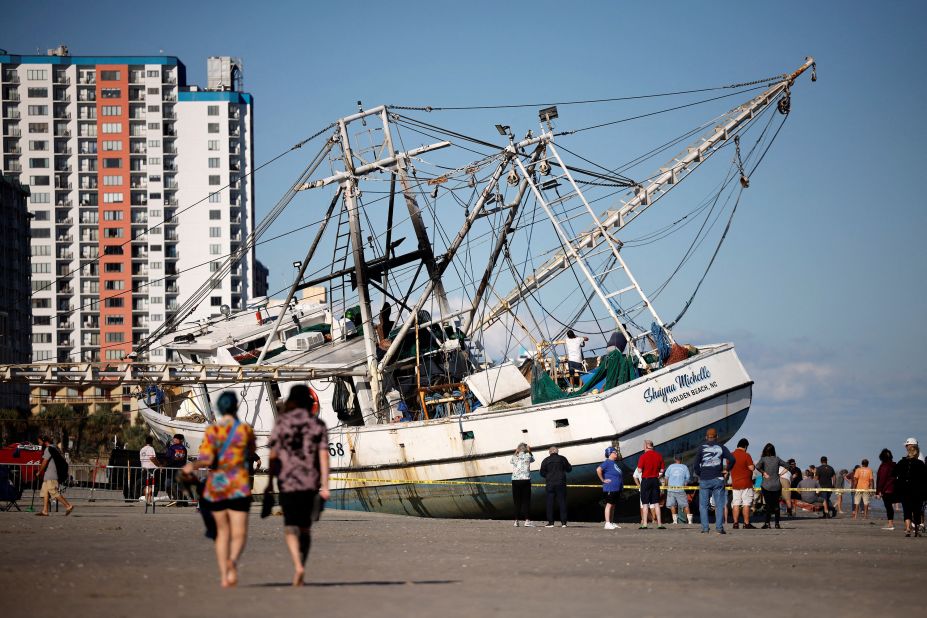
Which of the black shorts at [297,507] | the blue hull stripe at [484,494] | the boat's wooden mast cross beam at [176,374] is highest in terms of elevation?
the boat's wooden mast cross beam at [176,374]

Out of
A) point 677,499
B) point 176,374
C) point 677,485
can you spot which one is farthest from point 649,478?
point 176,374

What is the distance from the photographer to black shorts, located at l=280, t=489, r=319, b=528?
38.3 feet

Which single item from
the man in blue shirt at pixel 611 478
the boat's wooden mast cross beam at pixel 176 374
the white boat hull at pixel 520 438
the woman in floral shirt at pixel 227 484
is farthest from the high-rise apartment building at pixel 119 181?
the woman in floral shirt at pixel 227 484

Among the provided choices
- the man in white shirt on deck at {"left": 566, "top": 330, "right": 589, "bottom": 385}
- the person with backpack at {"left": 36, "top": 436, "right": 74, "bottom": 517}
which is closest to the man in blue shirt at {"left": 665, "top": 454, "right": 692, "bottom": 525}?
the man in white shirt on deck at {"left": 566, "top": 330, "right": 589, "bottom": 385}

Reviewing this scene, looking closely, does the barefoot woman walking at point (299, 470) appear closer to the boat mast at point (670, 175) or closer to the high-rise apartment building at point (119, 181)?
the boat mast at point (670, 175)

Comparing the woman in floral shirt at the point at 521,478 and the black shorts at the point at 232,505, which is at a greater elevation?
the black shorts at the point at 232,505

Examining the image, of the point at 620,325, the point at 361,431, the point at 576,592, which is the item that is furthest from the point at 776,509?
the point at 576,592

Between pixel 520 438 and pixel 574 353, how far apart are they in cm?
504

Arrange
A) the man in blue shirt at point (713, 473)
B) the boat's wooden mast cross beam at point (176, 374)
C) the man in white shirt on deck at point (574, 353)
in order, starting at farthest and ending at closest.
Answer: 1. the boat's wooden mast cross beam at point (176, 374)
2. the man in white shirt on deck at point (574, 353)
3. the man in blue shirt at point (713, 473)

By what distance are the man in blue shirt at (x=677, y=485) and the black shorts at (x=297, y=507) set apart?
16.3 meters

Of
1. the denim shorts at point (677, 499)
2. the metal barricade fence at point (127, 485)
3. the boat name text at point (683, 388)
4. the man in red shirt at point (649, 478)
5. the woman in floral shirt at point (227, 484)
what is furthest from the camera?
the metal barricade fence at point (127, 485)

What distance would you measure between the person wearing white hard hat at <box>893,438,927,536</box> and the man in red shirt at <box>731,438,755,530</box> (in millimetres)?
2765

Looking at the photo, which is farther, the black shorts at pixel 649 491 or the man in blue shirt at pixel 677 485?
the man in blue shirt at pixel 677 485

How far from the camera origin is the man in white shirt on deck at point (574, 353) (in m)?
34.7
